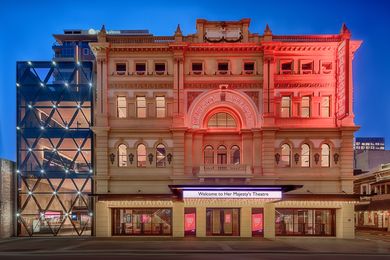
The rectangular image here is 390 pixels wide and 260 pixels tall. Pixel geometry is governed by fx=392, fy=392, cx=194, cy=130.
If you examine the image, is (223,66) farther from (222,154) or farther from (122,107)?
(122,107)

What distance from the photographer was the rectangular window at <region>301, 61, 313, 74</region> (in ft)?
125

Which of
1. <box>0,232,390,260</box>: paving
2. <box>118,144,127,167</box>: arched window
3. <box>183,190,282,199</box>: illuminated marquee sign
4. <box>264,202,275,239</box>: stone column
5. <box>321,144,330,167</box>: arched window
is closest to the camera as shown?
<box>0,232,390,260</box>: paving

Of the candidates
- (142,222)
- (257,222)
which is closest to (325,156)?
(257,222)

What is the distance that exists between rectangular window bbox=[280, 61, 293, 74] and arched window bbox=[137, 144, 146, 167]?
15407mm

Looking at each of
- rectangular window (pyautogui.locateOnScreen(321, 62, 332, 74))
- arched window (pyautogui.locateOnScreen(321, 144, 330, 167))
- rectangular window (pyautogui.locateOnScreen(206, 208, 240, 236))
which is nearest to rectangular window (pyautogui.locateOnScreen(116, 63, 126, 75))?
rectangular window (pyautogui.locateOnScreen(206, 208, 240, 236))

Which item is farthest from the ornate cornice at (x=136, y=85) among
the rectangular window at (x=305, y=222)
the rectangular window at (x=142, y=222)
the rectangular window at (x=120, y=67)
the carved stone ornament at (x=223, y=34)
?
the rectangular window at (x=305, y=222)

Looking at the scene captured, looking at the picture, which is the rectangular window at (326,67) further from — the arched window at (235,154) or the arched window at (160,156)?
the arched window at (160,156)

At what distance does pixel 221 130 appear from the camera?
38.1m

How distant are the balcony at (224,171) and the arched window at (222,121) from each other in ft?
14.5

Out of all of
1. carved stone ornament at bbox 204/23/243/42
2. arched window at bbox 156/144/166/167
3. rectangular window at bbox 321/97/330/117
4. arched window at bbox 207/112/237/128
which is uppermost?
carved stone ornament at bbox 204/23/243/42

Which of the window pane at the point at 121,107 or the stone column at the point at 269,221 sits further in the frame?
the window pane at the point at 121,107

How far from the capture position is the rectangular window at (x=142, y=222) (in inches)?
1483

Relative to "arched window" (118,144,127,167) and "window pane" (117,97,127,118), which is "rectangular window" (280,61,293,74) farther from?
"arched window" (118,144,127,167)

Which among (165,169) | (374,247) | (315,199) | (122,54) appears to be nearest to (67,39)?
(122,54)
